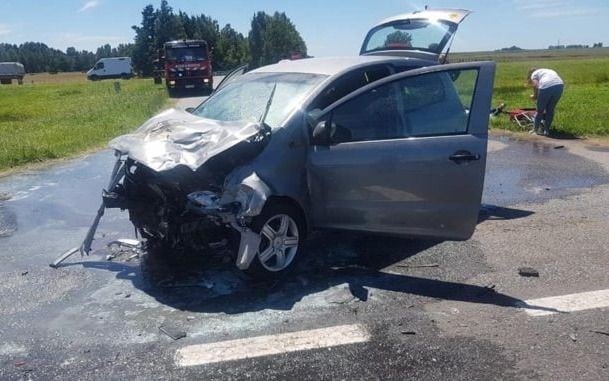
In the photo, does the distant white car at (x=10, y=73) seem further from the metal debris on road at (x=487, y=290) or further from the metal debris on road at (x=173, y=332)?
the metal debris on road at (x=487, y=290)

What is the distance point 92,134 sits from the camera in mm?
14453

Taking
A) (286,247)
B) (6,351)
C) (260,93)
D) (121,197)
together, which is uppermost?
(260,93)

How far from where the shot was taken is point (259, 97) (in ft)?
18.5

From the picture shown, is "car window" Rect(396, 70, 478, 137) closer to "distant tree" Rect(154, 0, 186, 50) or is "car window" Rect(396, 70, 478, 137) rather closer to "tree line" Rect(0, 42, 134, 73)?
"distant tree" Rect(154, 0, 186, 50)

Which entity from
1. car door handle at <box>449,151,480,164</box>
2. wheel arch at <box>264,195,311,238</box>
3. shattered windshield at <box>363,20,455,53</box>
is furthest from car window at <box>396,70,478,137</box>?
shattered windshield at <box>363,20,455,53</box>

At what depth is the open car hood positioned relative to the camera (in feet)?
25.3

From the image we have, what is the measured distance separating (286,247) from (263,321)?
35.2 inches

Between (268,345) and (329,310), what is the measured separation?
2.25ft

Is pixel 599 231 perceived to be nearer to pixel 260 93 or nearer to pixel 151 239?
pixel 260 93

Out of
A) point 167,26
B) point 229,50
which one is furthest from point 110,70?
point 229,50

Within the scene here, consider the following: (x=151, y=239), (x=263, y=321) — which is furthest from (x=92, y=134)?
(x=263, y=321)

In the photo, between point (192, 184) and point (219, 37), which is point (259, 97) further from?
point (219, 37)

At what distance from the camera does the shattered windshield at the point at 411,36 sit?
7.77m

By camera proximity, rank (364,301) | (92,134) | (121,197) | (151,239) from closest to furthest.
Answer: (364,301) → (121,197) → (151,239) → (92,134)
